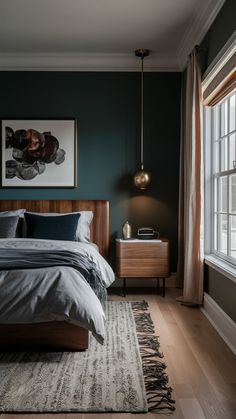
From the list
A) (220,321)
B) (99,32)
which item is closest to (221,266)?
(220,321)

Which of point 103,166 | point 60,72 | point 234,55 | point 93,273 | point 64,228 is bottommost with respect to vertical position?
point 93,273

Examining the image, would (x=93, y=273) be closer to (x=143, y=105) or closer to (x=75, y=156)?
(x=75, y=156)

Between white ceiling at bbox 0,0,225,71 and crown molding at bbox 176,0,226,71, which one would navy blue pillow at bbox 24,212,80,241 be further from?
crown molding at bbox 176,0,226,71

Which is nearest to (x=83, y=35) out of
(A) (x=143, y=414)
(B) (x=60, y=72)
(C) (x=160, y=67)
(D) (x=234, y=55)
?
(B) (x=60, y=72)

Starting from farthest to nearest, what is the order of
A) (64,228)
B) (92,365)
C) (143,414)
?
(64,228), (92,365), (143,414)

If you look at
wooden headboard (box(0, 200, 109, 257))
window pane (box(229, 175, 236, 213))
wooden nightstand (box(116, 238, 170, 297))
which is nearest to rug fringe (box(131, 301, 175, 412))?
wooden nightstand (box(116, 238, 170, 297))

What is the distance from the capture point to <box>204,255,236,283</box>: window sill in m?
3.25

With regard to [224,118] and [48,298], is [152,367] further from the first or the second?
[224,118]

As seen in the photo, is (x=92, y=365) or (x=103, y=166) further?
(x=103, y=166)

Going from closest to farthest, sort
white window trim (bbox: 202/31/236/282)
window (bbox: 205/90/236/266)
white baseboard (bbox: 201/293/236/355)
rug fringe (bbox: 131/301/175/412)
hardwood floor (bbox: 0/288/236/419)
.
A: hardwood floor (bbox: 0/288/236/419) < rug fringe (bbox: 131/301/175/412) < white baseboard (bbox: 201/293/236/355) < white window trim (bbox: 202/31/236/282) < window (bbox: 205/90/236/266)

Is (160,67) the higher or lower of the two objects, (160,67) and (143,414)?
the higher

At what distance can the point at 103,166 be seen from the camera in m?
5.27

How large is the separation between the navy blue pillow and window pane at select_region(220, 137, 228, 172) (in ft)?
5.46

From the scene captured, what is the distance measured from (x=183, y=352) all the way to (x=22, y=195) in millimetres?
3039
